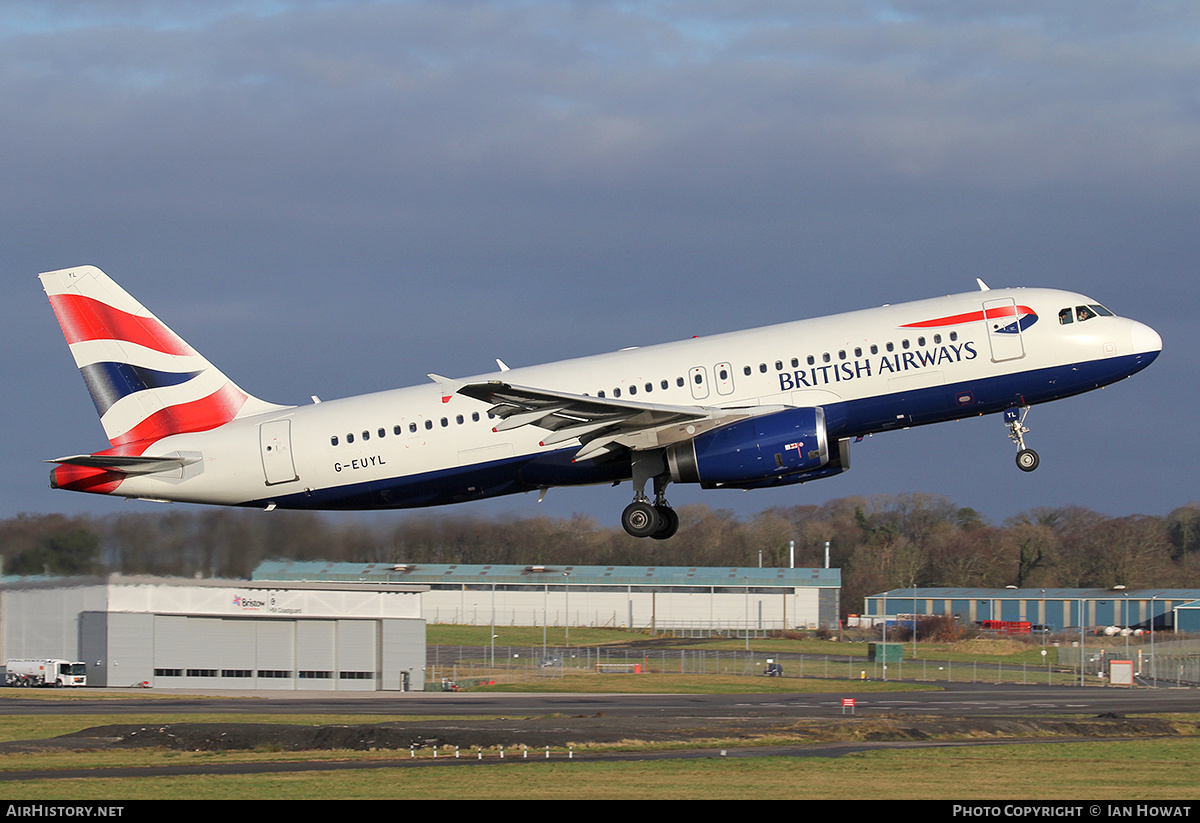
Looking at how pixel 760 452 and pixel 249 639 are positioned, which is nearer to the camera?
pixel 760 452

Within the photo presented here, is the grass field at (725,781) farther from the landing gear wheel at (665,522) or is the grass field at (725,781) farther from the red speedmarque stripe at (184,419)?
the red speedmarque stripe at (184,419)

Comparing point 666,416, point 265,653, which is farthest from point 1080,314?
point 265,653

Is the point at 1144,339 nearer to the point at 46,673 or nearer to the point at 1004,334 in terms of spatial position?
the point at 1004,334

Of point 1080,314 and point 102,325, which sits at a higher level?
point 102,325

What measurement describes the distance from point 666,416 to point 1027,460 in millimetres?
10654

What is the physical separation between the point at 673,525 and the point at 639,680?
153 feet

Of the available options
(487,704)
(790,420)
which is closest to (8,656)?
(487,704)

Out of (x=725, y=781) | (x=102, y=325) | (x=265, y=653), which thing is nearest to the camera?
(x=725, y=781)

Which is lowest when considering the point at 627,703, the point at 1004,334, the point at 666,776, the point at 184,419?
the point at 627,703

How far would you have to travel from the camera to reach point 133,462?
4294 cm

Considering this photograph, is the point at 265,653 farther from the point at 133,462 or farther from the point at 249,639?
the point at 133,462

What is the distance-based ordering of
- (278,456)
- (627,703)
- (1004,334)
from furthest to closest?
1. (627,703)
2. (278,456)
3. (1004,334)

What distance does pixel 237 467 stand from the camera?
43344 mm

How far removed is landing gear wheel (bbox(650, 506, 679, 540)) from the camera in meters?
41.6
